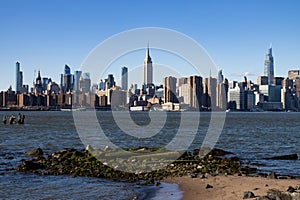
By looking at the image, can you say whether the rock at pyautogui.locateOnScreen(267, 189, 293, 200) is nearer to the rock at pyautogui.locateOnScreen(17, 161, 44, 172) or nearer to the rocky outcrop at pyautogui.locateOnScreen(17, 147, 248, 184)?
→ the rocky outcrop at pyautogui.locateOnScreen(17, 147, 248, 184)

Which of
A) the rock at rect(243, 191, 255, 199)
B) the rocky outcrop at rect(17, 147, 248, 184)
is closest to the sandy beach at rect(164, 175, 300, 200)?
the rock at rect(243, 191, 255, 199)

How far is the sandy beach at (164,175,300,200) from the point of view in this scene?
62.1 ft

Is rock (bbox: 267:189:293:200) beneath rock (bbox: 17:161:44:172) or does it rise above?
above

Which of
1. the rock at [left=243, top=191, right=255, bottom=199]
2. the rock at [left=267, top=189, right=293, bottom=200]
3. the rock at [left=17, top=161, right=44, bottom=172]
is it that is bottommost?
the rock at [left=17, top=161, right=44, bottom=172]

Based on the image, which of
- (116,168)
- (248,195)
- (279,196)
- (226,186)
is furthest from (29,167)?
(279,196)

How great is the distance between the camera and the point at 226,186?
20.8m

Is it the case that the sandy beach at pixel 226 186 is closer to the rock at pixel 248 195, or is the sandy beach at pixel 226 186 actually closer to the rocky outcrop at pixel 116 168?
the rock at pixel 248 195

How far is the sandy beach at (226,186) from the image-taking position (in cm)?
1892

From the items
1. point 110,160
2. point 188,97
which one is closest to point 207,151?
point 110,160

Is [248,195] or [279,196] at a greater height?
[279,196]

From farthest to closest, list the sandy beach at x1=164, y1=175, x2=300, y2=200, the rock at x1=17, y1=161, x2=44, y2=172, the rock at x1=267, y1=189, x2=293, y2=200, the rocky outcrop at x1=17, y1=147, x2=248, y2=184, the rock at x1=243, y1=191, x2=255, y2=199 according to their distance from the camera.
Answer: the rock at x1=17, y1=161, x2=44, y2=172 → the rocky outcrop at x1=17, y1=147, x2=248, y2=184 → the sandy beach at x1=164, y1=175, x2=300, y2=200 → the rock at x1=243, y1=191, x2=255, y2=199 → the rock at x1=267, y1=189, x2=293, y2=200

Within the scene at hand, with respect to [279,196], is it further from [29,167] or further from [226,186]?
[29,167]

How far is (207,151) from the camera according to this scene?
118ft

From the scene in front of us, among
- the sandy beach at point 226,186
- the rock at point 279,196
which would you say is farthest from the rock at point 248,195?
the rock at point 279,196
